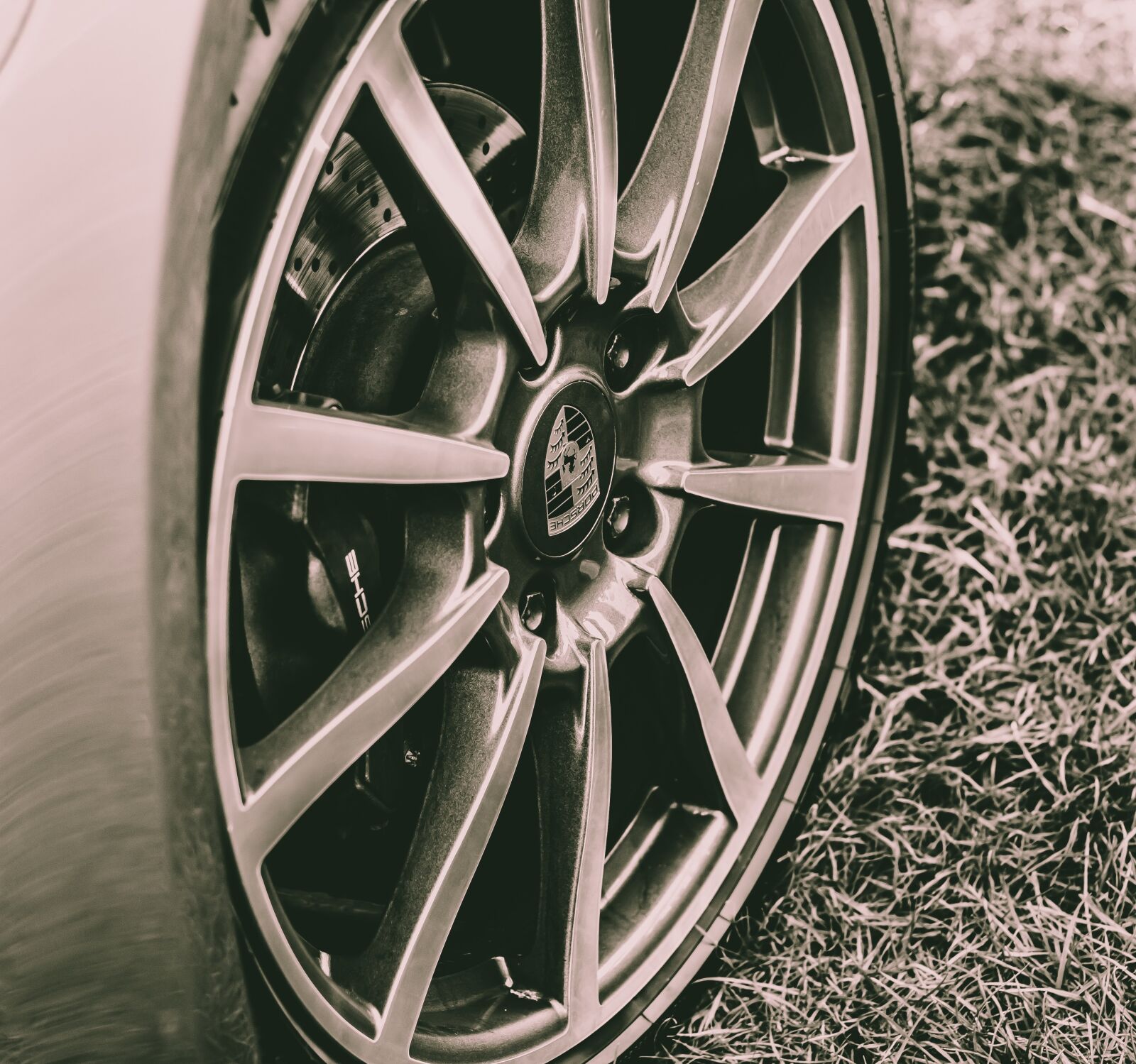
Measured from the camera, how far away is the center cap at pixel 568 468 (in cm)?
106

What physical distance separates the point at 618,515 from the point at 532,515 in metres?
0.20

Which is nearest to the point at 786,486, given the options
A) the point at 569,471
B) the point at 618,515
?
the point at 618,515

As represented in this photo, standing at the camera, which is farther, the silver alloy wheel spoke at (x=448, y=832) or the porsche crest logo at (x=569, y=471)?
the porsche crest logo at (x=569, y=471)

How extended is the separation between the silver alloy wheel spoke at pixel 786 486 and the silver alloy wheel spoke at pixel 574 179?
261mm

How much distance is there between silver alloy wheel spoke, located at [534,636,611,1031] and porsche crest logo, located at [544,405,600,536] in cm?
13

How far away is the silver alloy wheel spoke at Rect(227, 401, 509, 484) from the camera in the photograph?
76 centimetres

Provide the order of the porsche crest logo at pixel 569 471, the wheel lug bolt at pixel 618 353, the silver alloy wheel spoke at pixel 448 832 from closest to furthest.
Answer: the silver alloy wheel spoke at pixel 448 832
the porsche crest logo at pixel 569 471
the wheel lug bolt at pixel 618 353

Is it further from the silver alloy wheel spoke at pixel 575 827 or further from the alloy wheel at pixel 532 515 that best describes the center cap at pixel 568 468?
the silver alloy wheel spoke at pixel 575 827

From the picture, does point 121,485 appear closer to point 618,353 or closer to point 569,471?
point 569,471

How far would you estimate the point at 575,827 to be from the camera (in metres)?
1.14

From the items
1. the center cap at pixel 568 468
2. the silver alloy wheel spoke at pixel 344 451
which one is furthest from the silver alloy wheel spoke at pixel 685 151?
the silver alloy wheel spoke at pixel 344 451

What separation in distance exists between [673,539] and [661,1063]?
55 centimetres

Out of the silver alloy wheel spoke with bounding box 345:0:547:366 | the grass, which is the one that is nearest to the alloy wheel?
the silver alloy wheel spoke with bounding box 345:0:547:366

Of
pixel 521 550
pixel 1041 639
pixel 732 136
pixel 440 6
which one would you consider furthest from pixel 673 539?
pixel 1041 639
